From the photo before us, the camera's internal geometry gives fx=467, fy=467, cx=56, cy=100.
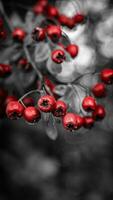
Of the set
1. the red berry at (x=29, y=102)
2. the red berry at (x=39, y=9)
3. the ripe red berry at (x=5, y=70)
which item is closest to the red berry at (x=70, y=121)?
the red berry at (x=29, y=102)

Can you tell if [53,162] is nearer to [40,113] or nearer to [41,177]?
[41,177]

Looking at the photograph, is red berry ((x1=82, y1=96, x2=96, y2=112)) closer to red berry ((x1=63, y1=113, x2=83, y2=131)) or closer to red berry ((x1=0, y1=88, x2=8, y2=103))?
red berry ((x1=63, y1=113, x2=83, y2=131))

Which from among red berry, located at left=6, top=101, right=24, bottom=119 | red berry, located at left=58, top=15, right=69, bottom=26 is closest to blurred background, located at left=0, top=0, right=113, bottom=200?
red berry, located at left=58, top=15, right=69, bottom=26

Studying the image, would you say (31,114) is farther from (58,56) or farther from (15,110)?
(58,56)

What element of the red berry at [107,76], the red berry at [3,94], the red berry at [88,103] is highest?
the red berry at [107,76]

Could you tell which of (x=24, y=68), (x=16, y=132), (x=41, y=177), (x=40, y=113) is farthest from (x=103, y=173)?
(x=40, y=113)

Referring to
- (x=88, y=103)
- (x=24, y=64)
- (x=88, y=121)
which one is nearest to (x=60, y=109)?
(x=88, y=103)

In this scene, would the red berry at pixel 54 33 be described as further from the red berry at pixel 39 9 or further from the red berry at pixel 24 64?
the red berry at pixel 39 9
